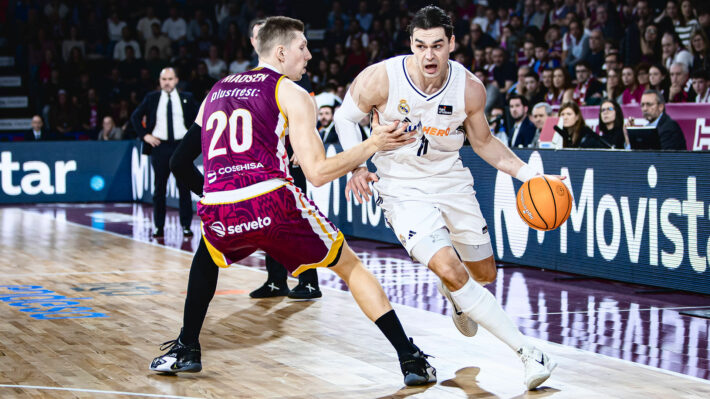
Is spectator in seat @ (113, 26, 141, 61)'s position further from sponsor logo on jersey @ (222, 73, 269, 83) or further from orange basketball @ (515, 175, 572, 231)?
orange basketball @ (515, 175, 572, 231)

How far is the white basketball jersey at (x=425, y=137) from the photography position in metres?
5.16

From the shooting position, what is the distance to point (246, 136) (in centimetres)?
474

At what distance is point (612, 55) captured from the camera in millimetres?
12523

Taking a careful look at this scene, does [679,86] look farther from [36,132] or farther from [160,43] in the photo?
[160,43]

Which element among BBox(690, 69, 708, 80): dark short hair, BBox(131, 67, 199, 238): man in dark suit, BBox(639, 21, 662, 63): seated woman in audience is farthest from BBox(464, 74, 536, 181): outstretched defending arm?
BBox(639, 21, 662, 63): seated woman in audience

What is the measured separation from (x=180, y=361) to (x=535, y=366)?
181 cm

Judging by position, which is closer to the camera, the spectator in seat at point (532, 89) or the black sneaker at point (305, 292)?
the black sneaker at point (305, 292)

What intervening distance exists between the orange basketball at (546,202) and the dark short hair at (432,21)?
3.16ft

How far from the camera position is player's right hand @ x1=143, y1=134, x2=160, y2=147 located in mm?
11844

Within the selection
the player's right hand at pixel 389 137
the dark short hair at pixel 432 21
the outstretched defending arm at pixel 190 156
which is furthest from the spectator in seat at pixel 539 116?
the player's right hand at pixel 389 137

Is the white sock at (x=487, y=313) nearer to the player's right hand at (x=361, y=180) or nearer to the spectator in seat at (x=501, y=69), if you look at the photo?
the player's right hand at (x=361, y=180)

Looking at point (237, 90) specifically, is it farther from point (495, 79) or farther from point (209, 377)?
point (495, 79)

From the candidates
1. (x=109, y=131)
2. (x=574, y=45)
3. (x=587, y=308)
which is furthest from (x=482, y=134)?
(x=109, y=131)

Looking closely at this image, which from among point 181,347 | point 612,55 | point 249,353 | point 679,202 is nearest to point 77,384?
point 181,347
